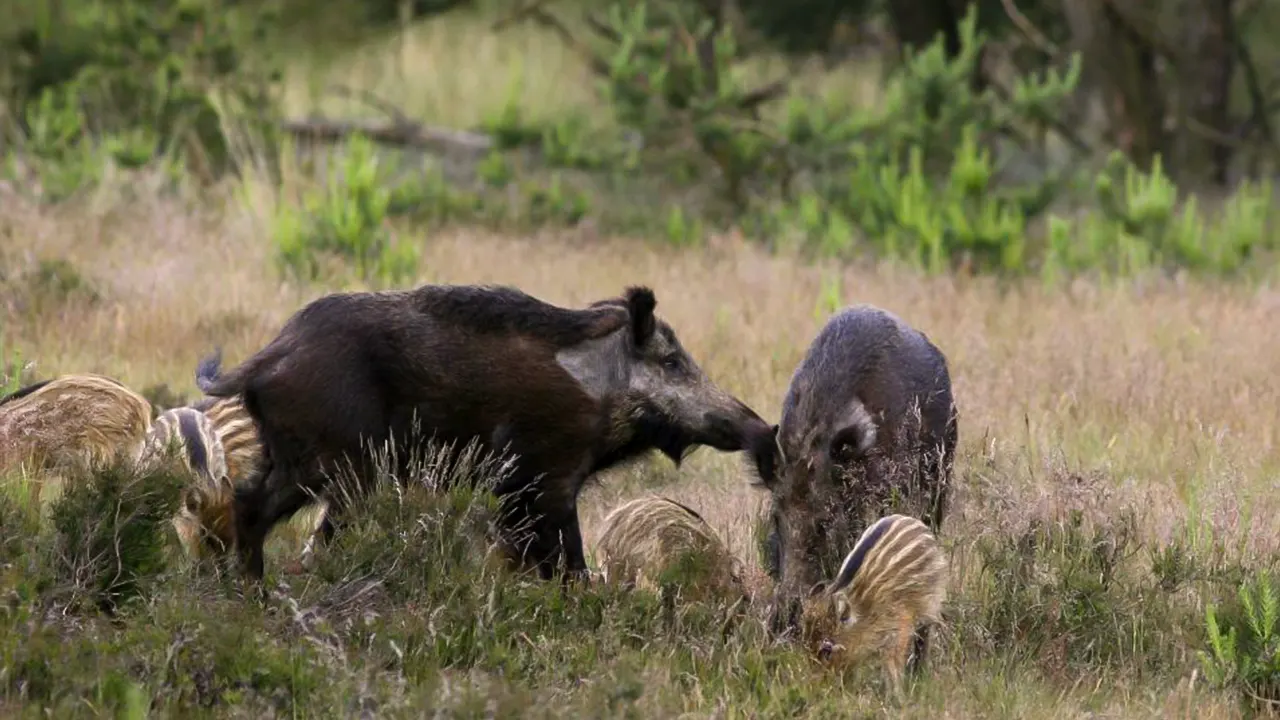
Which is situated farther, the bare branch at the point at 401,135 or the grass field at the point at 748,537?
the bare branch at the point at 401,135

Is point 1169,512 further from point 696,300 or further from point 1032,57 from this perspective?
point 1032,57

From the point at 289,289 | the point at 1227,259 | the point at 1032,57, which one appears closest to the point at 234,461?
the point at 289,289

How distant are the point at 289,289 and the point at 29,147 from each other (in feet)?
17.0

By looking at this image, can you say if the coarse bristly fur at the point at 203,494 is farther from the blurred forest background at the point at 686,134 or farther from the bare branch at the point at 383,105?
the bare branch at the point at 383,105

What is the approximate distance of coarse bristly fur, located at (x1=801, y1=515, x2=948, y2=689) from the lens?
5.48m

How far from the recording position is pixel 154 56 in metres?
16.5

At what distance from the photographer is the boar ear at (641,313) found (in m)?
6.22

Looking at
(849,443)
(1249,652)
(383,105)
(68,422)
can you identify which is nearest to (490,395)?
(849,443)

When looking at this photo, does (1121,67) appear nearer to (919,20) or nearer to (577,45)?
(919,20)

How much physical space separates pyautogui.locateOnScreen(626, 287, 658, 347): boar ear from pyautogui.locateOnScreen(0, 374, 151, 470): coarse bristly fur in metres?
1.94

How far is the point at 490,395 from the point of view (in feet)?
19.7

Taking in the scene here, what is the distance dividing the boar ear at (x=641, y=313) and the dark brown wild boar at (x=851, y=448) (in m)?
0.53

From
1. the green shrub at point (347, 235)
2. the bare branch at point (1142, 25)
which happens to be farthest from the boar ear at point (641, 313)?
the bare branch at point (1142, 25)

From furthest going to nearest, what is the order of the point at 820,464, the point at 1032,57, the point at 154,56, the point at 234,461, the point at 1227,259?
the point at 1032,57 < the point at 154,56 < the point at 1227,259 < the point at 234,461 < the point at 820,464
